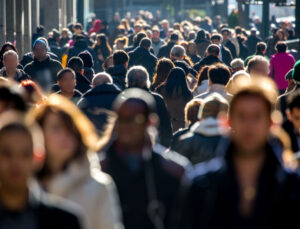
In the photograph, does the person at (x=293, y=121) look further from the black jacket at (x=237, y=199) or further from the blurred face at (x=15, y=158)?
the blurred face at (x=15, y=158)

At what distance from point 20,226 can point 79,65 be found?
9279mm

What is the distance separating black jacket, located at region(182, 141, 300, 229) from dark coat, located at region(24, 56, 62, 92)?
10.3 meters

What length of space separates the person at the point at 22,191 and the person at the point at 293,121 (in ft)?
11.4

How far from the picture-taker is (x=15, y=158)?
392 centimetres

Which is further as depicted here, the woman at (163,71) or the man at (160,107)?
the woman at (163,71)

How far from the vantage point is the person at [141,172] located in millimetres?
5480

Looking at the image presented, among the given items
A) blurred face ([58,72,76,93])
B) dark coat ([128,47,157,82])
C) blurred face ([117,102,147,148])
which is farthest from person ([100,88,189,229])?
dark coat ([128,47,157,82])

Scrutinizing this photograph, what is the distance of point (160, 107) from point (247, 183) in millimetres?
6146

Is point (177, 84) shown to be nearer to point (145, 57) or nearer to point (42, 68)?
point (42, 68)

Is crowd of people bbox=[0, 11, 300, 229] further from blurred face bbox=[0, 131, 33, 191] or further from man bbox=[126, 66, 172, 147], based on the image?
man bbox=[126, 66, 172, 147]

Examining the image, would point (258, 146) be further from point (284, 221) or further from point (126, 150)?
point (126, 150)

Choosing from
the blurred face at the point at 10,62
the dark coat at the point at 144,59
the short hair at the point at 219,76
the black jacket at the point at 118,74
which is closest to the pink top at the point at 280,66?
the dark coat at the point at 144,59

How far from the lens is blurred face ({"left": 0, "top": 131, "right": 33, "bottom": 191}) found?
3.88 meters

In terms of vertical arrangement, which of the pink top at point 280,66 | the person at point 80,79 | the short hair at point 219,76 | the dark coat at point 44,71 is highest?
the short hair at point 219,76
